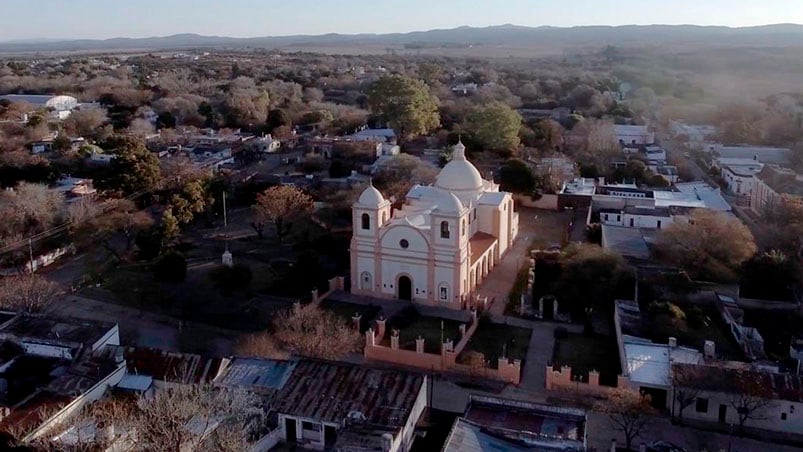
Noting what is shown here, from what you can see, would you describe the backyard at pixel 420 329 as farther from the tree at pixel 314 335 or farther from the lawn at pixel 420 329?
the tree at pixel 314 335

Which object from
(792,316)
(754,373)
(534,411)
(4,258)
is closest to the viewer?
(534,411)

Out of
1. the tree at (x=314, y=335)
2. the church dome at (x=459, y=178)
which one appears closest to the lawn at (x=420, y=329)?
the tree at (x=314, y=335)

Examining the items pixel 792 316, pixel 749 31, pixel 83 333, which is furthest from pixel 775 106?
pixel 749 31

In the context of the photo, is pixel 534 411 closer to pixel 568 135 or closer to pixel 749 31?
pixel 568 135

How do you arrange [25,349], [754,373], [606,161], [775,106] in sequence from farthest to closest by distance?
[775,106] → [606,161] → [25,349] → [754,373]

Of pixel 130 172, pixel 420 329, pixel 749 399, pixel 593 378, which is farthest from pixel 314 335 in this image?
pixel 130 172

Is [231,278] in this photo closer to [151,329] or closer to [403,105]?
[151,329]

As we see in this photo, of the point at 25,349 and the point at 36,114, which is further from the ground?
the point at 36,114

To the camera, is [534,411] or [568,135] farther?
[568,135]

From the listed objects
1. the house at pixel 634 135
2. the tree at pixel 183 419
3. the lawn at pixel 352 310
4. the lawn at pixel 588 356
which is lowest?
the lawn at pixel 588 356
